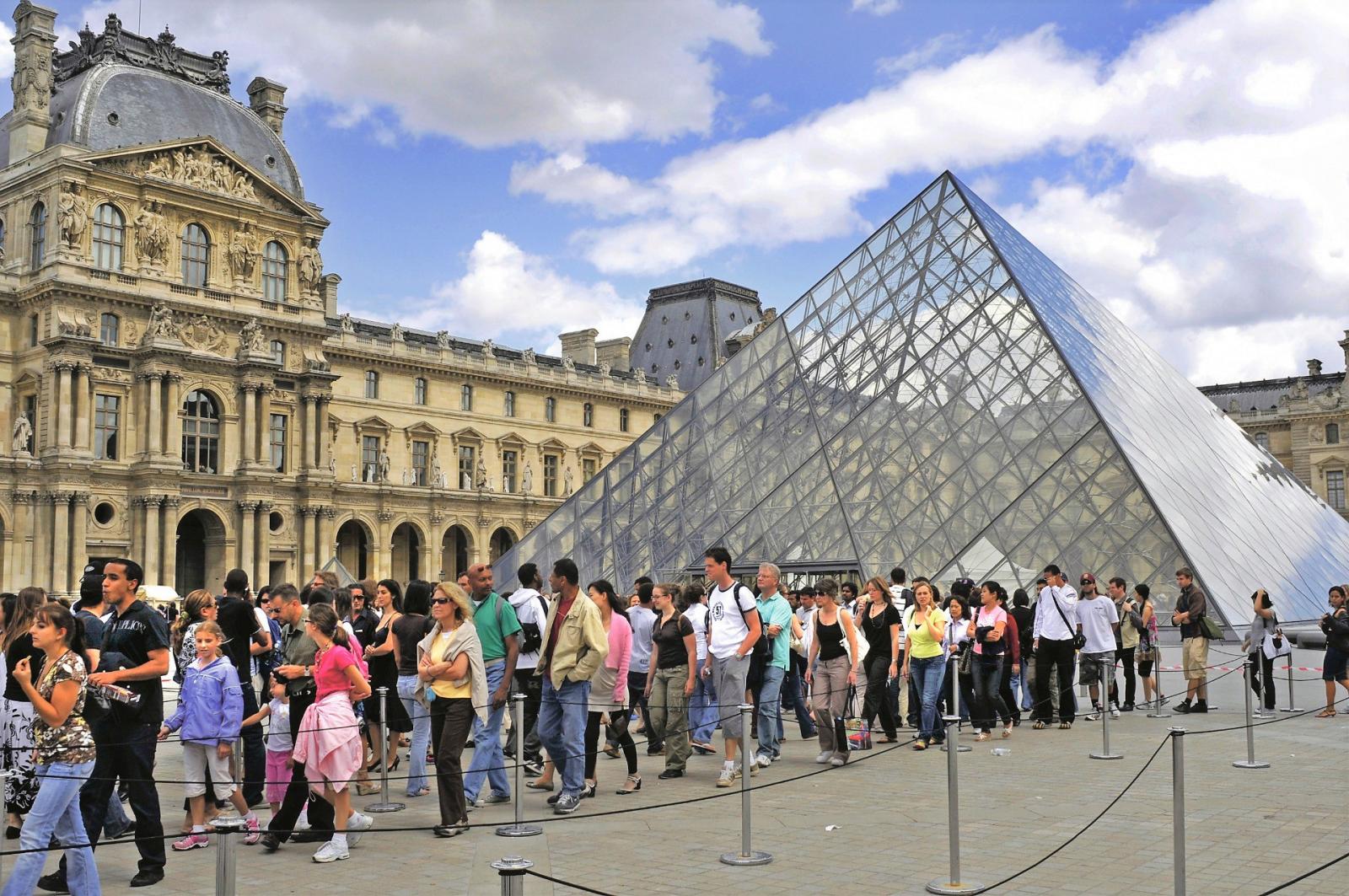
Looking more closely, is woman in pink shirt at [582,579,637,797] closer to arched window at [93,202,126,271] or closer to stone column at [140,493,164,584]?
stone column at [140,493,164,584]

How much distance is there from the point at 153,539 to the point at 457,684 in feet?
117

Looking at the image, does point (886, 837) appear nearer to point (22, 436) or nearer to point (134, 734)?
point (134, 734)

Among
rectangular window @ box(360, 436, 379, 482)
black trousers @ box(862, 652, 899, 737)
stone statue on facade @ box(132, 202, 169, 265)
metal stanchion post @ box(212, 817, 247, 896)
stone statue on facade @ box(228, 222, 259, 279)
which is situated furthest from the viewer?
rectangular window @ box(360, 436, 379, 482)

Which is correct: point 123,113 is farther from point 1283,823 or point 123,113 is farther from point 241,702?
point 1283,823

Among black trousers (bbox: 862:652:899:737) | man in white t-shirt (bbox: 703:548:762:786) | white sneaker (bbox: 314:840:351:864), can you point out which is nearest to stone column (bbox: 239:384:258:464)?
Answer: black trousers (bbox: 862:652:899:737)

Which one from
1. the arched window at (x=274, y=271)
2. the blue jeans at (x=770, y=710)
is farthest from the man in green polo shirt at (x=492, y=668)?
the arched window at (x=274, y=271)

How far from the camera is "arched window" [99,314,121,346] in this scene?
133 feet

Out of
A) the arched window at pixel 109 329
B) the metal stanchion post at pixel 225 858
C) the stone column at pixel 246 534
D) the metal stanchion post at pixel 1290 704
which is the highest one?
the arched window at pixel 109 329

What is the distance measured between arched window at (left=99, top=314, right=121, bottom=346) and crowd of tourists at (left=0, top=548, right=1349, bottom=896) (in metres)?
31.5

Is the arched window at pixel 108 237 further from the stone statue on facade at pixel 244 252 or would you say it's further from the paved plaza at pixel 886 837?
the paved plaza at pixel 886 837

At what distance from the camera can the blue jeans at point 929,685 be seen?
11.1m

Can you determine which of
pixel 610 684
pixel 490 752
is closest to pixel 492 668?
pixel 490 752

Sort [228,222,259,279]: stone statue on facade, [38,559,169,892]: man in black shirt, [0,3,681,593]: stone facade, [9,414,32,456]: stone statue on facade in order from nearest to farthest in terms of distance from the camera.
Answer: [38,559,169,892]: man in black shirt, [9,414,32,456]: stone statue on facade, [0,3,681,593]: stone facade, [228,222,259,279]: stone statue on facade

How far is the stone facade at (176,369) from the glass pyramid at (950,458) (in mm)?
19947
